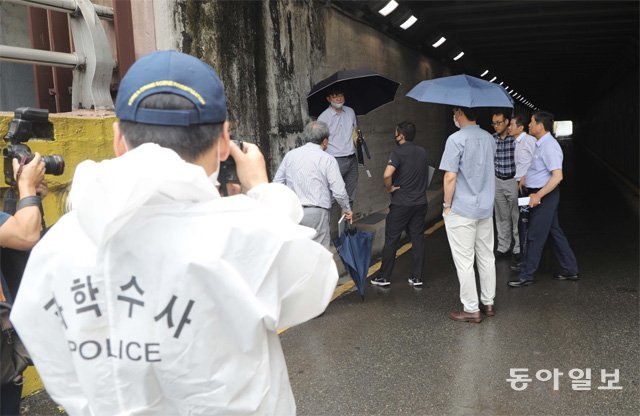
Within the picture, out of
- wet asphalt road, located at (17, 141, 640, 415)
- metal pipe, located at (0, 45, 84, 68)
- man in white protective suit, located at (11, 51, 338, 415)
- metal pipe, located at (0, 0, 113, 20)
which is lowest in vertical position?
wet asphalt road, located at (17, 141, 640, 415)

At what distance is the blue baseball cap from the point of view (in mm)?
1270

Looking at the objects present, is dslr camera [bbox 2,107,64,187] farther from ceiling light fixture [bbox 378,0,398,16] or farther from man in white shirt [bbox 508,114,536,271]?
ceiling light fixture [bbox 378,0,398,16]

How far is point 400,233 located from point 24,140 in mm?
4477

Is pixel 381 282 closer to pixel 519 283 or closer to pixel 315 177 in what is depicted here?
pixel 519 283

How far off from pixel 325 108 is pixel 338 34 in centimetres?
144

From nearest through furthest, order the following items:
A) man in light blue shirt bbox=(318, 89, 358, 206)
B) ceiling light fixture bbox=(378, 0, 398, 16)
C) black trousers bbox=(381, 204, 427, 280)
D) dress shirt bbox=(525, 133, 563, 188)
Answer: dress shirt bbox=(525, 133, 563, 188)
black trousers bbox=(381, 204, 427, 280)
man in light blue shirt bbox=(318, 89, 358, 206)
ceiling light fixture bbox=(378, 0, 398, 16)

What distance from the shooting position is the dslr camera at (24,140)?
8.50ft

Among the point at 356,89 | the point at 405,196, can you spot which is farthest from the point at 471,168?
the point at 356,89

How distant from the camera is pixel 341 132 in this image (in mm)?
7035

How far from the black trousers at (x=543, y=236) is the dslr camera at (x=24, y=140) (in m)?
5.17

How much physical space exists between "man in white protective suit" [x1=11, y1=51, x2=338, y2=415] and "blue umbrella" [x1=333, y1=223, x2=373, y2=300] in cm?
440

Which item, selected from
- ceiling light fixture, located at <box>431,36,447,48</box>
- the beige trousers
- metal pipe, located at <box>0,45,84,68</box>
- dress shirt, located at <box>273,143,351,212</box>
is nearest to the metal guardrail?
metal pipe, located at <box>0,45,84,68</box>

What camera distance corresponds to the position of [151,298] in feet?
4.01

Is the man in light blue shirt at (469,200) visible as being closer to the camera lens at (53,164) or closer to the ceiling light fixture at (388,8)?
the camera lens at (53,164)
